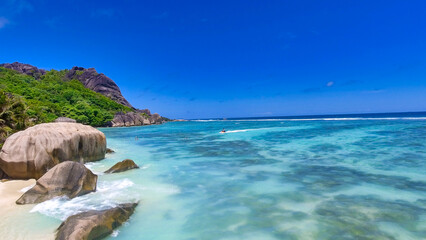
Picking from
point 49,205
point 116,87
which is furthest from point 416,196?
point 116,87

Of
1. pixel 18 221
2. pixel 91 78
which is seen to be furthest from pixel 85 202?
pixel 91 78

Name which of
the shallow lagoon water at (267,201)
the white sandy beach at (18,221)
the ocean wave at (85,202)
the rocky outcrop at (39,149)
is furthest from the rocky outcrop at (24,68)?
the shallow lagoon water at (267,201)

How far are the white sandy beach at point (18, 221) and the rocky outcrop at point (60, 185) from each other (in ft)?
0.98

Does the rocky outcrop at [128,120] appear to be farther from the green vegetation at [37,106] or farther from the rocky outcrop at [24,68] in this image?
the rocky outcrop at [24,68]

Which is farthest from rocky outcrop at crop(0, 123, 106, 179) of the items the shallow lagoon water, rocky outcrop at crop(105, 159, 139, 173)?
rocky outcrop at crop(105, 159, 139, 173)

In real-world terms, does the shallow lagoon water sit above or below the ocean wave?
below

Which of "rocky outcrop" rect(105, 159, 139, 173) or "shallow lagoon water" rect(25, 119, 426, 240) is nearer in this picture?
"shallow lagoon water" rect(25, 119, 426, 240)

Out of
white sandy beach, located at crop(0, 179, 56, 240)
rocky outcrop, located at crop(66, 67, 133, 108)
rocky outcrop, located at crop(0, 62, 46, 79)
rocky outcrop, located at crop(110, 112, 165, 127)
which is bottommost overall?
white sandy beach, located at crop(0, 179, 56, 240)

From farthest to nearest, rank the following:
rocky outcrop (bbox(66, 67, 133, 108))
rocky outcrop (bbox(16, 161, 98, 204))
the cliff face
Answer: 1. rocky outcrop (bbox(66, 67, 133, 108))
2. the cliff face
3. rocky outcrop (bbox(16, 161, 98, 204))

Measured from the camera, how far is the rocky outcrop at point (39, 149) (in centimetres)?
795

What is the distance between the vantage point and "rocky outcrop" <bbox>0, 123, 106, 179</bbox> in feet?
26.1

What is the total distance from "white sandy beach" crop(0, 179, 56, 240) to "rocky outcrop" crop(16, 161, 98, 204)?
0.30 m

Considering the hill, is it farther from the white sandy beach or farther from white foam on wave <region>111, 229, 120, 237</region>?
white foam on wave <region>111, 229, 120, 237</region>

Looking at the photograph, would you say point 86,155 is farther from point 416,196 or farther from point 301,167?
point 416,196
